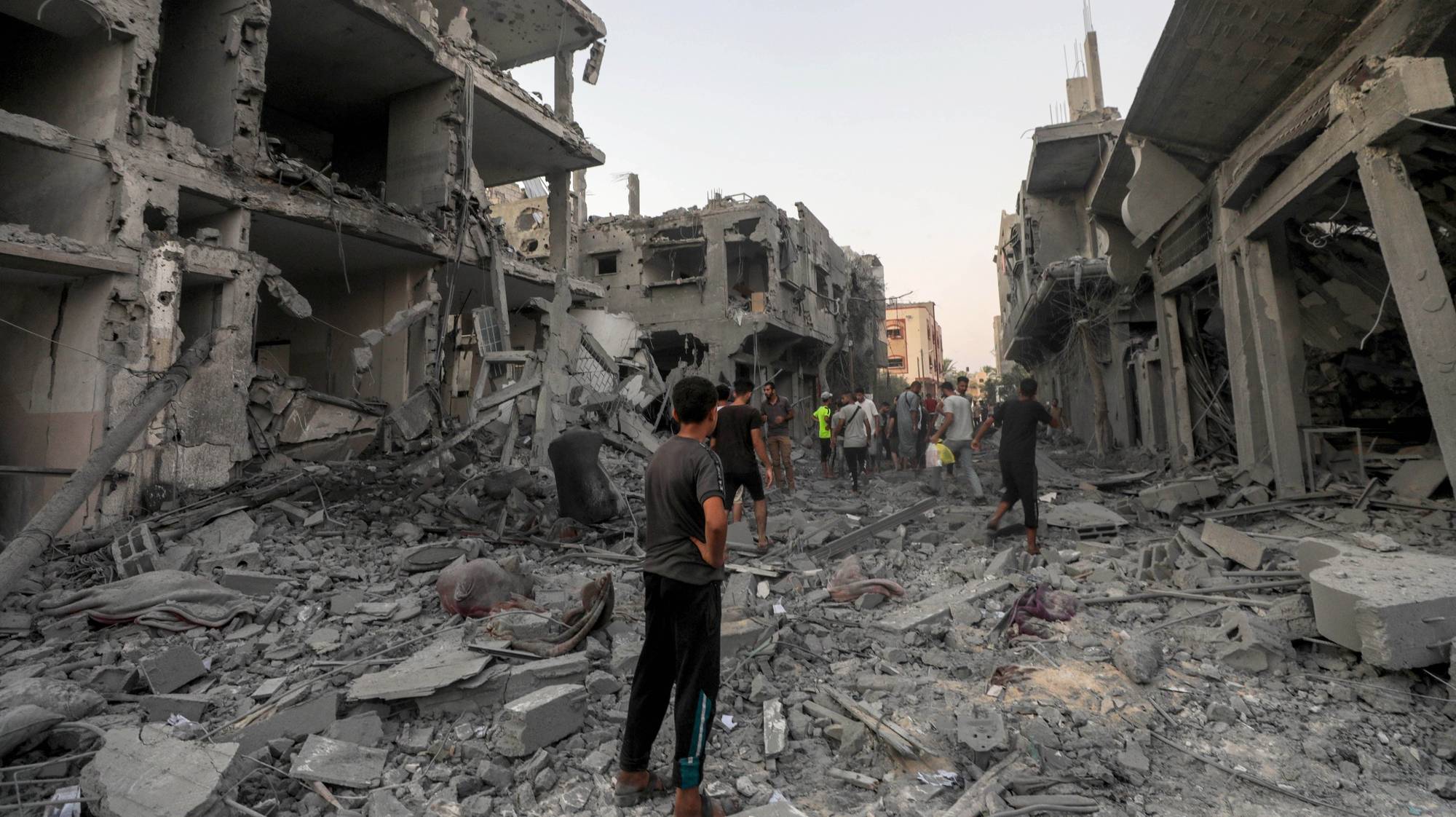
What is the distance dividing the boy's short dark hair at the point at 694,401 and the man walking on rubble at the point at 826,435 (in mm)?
10229

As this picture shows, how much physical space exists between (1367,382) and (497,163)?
16143 mm

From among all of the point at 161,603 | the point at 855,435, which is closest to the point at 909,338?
the point at 855,435

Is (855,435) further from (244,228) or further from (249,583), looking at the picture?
(244,228)

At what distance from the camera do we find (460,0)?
13922 mm

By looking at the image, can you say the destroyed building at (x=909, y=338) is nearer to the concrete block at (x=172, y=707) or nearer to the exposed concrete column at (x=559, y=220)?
the exposed concrete column at (x=559, y=220)

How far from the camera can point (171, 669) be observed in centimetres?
386

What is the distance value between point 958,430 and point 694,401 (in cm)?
737

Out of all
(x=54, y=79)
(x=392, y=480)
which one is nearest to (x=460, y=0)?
(x=54, y=79)

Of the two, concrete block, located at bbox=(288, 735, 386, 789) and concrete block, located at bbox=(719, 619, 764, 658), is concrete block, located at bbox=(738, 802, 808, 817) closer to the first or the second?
concrete block, located at bbox=(719, 619, 764, 658)

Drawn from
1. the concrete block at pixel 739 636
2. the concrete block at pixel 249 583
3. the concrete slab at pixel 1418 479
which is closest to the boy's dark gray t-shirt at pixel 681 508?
the concrete block at pixel 739 636

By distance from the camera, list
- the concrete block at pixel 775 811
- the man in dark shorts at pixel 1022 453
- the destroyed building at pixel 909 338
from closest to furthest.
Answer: the concrete block at pixel 775 811 < the man in dark shorts at pixel 1022 453 < the destroyed building at pixel 909 338

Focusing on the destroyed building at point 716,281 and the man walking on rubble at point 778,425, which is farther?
the destroyed building at point 716,281

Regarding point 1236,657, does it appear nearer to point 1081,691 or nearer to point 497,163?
point 1081,691

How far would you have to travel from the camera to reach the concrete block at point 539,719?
3102 mm
